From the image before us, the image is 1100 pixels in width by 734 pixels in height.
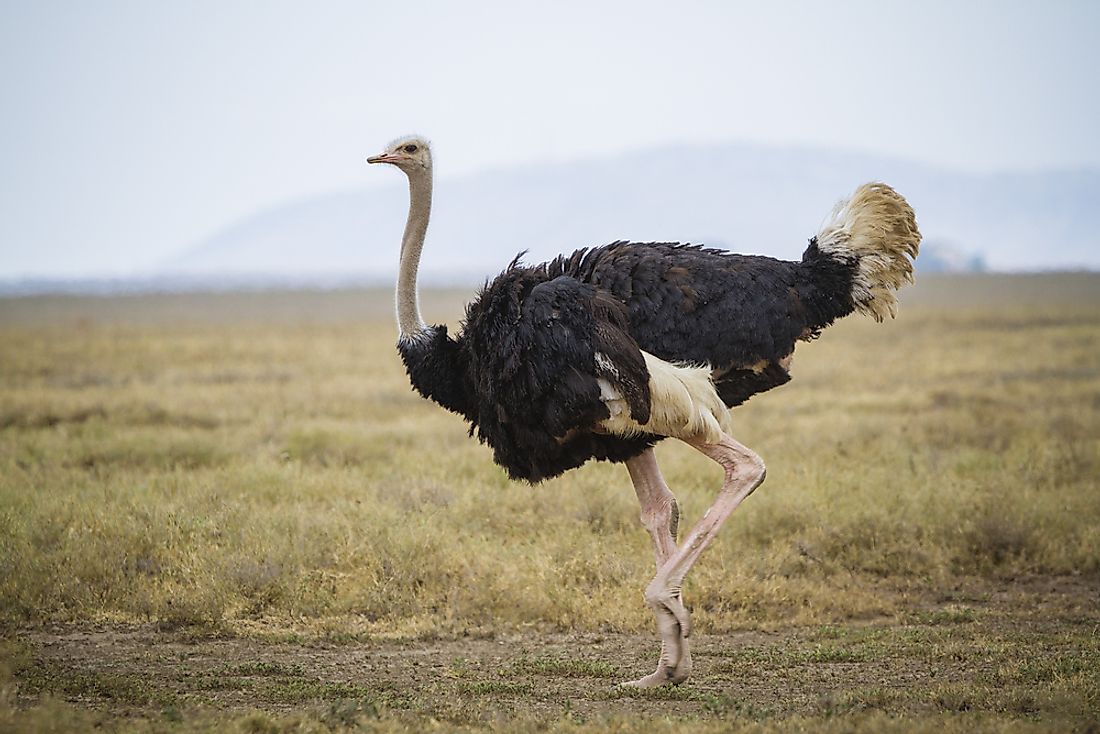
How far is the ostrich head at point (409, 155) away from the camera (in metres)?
7.49

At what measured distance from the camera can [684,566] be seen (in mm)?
6262

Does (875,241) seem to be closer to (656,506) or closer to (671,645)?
(656,506)

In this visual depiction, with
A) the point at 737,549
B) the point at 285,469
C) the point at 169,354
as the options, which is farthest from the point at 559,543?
the point at 169,354

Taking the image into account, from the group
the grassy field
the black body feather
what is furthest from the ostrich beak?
the grassy field

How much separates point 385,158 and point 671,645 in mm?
3189

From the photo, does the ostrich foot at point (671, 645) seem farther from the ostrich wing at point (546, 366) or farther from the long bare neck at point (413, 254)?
the long bare neck at point (413, 254)

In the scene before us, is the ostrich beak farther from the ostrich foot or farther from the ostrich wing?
the ostrich foot

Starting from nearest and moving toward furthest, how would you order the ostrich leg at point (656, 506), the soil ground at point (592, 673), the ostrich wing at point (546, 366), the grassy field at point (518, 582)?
1. the soil ground at point (592, 673)
2. the grassy field at point (518, 582)
3. the ostrich wing at point (546, 366)
4. the ostrich leg at point (656, 506)

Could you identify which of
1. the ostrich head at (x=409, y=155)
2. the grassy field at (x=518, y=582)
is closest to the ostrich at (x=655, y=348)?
the ostrich head at (x=409, y=155)

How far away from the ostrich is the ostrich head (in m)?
0.75

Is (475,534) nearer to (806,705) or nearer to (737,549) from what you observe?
(737,549)

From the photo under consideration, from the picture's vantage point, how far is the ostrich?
6.14m

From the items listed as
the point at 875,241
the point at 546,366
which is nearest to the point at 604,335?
the point at 546,366

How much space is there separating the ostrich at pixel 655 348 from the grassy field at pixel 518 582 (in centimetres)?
98
